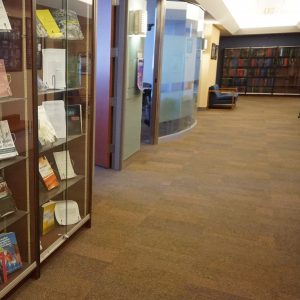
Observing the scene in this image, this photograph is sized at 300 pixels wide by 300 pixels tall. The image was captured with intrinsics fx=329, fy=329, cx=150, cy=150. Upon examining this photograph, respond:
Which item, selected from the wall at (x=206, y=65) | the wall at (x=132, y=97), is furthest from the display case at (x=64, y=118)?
the wall at (x=206, y=65)

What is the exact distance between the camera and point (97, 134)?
440 centimetres

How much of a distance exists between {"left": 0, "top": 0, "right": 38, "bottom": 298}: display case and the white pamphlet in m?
0.40

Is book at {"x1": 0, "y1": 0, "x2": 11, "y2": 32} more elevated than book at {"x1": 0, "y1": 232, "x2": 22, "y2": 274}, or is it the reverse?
book at {"x1": 0, "y1": 0, "x2": 11, "y2": 32}

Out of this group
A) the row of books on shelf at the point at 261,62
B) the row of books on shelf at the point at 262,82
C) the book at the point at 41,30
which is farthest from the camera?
the row of books on shelf at the point at 262,82

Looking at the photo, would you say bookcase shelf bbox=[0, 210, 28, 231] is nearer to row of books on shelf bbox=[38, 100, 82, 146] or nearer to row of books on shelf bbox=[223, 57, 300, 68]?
row of books on shelf bbox=[38, 100, 82, 146]

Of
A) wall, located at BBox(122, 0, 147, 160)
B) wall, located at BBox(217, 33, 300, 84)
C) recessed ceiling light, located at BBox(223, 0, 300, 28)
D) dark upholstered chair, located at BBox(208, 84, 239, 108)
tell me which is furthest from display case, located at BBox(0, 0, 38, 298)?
wall, located at BBox(217, 33, 300, 84)

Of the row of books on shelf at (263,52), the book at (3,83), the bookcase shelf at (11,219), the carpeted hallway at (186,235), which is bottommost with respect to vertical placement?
the carpeted hallway at (186,235)

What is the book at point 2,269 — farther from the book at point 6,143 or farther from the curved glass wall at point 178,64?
the curved glass wall at point 178,64

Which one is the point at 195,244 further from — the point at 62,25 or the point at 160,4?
the point at 160,4

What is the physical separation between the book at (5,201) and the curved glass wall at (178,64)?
164 inches

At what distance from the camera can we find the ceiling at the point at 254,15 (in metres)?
8.36

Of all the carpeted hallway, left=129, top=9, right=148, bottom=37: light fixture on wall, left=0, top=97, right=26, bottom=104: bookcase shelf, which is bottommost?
the carpeted hallway

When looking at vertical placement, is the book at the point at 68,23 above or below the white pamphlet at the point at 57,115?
above

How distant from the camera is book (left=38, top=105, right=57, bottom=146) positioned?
2251mm
